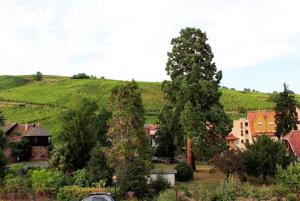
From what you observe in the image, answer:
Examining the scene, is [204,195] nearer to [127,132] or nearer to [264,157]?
[127,132]

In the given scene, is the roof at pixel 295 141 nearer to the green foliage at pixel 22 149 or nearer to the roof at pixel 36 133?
the roof at pixel 36 133

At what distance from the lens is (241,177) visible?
46.4 m

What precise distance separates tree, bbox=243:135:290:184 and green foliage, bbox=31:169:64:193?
17.2 m

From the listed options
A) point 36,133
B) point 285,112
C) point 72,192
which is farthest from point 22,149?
point 285,112

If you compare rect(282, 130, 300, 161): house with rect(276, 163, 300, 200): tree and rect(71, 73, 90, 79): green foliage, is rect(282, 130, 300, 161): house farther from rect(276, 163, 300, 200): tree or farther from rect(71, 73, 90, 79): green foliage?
rect(71, 73, 90, 79): green foliage

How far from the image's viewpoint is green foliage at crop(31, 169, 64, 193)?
41.3 meters

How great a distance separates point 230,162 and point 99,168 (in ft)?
39.2

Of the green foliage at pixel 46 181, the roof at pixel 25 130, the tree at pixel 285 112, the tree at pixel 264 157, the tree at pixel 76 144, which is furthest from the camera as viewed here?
the roof at pixel 25 130

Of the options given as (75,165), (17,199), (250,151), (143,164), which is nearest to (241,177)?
(250,151)

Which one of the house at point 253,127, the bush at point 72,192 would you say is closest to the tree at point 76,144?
the bush at point 72,192

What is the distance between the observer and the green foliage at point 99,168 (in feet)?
141

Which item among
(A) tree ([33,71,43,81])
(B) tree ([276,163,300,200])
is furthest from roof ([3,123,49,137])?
(A) tree ([33,71,43,81])

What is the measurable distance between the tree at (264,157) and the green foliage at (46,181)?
1718cm

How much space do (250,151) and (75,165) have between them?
17317 millimetres
